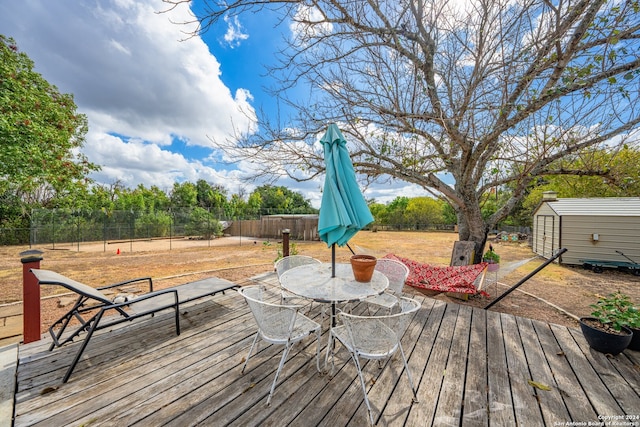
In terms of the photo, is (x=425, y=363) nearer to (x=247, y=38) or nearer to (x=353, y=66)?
(x=353, y=66)

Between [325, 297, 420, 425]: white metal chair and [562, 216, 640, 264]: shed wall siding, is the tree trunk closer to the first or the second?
[325, 297, 420, 425]: white metal chair

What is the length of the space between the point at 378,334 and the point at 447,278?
258 cm

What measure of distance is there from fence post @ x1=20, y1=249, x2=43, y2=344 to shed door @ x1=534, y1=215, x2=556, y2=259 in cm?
1374

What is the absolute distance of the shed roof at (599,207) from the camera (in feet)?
26.8

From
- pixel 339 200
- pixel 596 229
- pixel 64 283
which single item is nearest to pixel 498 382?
pixel 339 200

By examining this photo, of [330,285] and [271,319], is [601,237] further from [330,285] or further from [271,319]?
[271,319]

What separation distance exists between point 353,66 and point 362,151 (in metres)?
1.51

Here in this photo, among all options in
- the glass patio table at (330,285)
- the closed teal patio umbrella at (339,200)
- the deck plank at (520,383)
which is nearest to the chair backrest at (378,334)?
the glass patio table at (330,285)

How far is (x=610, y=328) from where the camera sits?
2340 mm

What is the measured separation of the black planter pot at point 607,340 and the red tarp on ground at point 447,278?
4.00 ft

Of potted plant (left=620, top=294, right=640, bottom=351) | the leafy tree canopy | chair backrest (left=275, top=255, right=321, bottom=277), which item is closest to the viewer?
potted plant (left=620, top=294, right=640, bottom=351)

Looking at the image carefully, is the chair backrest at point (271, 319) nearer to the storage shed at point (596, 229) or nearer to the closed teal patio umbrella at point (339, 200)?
the closed teal patio umbrella at point (339, 200)

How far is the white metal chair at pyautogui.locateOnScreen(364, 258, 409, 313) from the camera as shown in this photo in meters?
2.63

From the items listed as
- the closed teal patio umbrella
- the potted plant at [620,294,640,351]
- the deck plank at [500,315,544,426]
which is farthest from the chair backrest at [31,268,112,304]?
the potted plant at [620,294,640,351]
